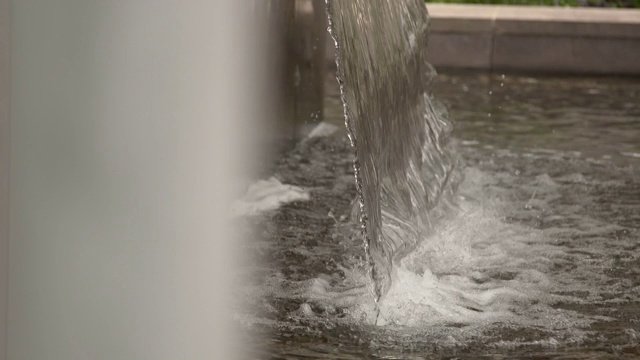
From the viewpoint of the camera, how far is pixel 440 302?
3635 mm

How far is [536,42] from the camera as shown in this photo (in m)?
9.29

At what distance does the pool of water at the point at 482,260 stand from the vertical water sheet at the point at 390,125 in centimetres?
10

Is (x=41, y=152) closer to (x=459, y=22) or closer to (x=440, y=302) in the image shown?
(x=440, y=302)

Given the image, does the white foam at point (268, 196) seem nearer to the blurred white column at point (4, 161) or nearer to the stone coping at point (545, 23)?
the blurred white column at point (4, 161)

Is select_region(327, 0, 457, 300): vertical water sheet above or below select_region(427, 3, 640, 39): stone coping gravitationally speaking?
above

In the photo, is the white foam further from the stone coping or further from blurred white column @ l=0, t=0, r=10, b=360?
the stone coping

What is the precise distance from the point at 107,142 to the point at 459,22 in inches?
298

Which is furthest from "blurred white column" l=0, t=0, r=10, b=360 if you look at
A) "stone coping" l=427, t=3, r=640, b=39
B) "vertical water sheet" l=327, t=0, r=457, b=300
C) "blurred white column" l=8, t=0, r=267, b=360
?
"stone coping" l=427, t=3, r=640, b=39

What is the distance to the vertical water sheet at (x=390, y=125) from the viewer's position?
3.89 m

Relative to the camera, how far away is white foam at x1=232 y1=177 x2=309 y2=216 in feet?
16.4

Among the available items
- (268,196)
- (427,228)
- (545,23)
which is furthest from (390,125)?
(545,23)

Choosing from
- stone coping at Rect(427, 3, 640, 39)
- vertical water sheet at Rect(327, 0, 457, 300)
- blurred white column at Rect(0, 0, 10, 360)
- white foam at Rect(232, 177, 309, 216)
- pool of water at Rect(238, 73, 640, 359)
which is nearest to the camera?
blurred white column at Rect(0, 0, 10, 360)

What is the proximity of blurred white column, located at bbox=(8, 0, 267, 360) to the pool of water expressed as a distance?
4.13 feet

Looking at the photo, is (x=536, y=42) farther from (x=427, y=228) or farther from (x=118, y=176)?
(x=118, y=176)
